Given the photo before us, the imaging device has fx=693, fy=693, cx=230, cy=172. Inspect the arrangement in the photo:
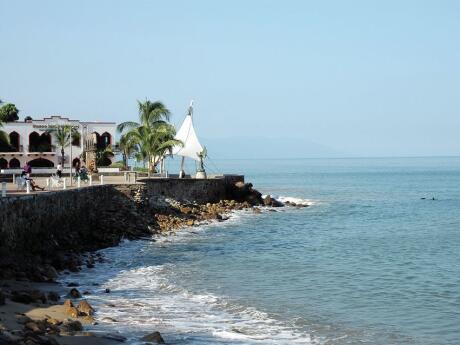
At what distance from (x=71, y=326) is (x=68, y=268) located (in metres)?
9.81

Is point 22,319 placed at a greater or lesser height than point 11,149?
lesser

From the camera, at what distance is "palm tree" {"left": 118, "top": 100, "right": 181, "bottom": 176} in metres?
58.0

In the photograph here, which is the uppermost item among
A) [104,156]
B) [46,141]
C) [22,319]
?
[46,141]

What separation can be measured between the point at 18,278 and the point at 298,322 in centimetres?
840

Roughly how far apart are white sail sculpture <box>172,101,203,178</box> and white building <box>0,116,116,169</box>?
7.92 metres

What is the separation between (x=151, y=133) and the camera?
58062 millimetres

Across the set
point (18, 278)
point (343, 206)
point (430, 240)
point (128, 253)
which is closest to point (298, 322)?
point (18, 278)

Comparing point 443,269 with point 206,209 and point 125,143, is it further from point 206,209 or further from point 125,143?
point 125,143

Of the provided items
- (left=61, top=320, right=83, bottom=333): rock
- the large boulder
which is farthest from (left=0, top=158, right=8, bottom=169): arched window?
(left=61, top=320, right=83, bottom=333): rock

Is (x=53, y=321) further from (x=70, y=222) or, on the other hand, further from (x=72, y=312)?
(x=70, y=222)

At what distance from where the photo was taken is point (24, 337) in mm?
12047

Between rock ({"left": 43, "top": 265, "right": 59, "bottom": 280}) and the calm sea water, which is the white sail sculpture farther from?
rock ({"left": 43, "top": 265, "right": 59, "bottom": 280})

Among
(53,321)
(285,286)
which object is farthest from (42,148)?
(53,321)

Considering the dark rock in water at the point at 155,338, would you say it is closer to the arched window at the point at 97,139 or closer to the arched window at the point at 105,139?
the arched window at the point at 97,139
